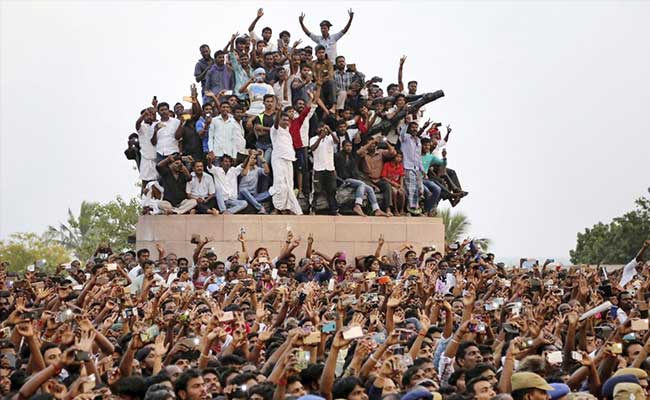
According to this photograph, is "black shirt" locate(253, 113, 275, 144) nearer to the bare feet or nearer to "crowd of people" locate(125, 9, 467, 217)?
"crowd of people" locate(125, 9, 467, 217)

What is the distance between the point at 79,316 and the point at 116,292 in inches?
191

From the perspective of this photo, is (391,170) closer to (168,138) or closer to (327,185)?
(327,185)

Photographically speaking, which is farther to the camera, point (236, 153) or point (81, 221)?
point (81, 221)

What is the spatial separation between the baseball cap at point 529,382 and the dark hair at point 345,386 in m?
1.12

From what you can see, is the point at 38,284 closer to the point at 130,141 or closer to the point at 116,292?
the point at 116,292

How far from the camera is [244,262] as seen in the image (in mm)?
21906

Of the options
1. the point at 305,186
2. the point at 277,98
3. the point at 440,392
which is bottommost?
the point at 440,392

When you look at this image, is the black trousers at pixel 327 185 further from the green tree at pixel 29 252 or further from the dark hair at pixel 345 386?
the green tree at pixel 29 252

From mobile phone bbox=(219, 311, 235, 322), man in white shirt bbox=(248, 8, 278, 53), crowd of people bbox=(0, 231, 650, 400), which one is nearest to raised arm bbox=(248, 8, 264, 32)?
man in white shirt bbox=(248, 8, 278, 53)

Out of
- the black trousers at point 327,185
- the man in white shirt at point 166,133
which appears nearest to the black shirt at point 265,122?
the black trousers at point 327,185

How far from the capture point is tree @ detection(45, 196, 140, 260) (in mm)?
52375

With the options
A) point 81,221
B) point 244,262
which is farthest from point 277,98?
point 81,221

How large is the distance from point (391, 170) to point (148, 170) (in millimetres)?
4299

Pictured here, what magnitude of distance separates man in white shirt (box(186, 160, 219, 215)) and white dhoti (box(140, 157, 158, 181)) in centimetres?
88
